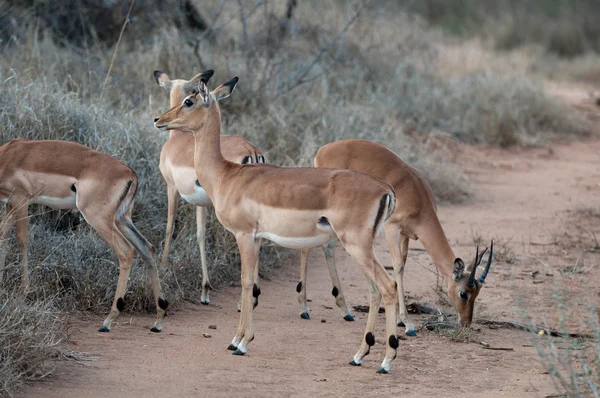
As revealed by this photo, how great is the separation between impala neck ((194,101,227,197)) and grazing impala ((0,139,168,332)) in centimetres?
49

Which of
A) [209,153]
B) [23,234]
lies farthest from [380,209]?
[23,234]

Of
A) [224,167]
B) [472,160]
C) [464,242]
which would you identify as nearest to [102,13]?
[472,160]

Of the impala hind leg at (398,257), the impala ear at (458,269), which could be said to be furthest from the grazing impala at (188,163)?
the impala ear at (458,269)

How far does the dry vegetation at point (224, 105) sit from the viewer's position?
690cm

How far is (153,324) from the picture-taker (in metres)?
6.32

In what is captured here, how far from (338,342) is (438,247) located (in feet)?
3.62

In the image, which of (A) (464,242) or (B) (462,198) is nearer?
(A) (464,242)

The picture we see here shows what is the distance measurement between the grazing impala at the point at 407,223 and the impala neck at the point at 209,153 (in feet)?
4.34

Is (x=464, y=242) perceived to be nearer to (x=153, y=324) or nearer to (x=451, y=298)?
(x=451, y=298)

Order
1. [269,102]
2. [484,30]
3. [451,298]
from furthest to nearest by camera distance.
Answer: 1. [484,30]
2. [269,102]
3. [451,298]

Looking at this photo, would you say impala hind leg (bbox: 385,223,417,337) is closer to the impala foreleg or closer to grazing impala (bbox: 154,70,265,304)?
grazing impala (bbox: 154,70,265,304)

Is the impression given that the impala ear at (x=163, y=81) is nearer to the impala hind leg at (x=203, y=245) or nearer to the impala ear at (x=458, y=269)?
the impala hind leg at (x=203, y=245)

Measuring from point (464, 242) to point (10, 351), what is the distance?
549 centimetres

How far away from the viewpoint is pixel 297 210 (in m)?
5.53
